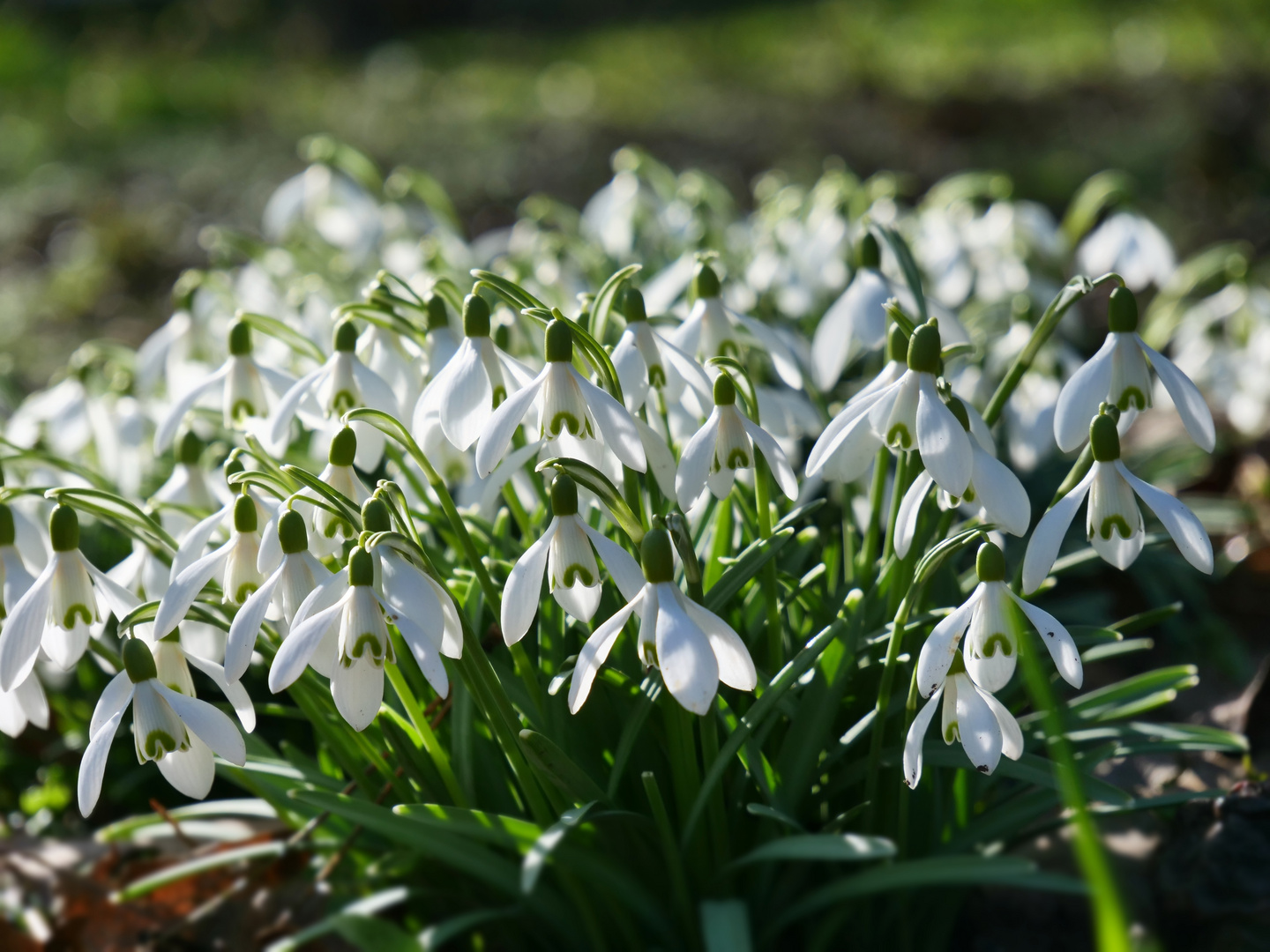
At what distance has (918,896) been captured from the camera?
1.42 meters

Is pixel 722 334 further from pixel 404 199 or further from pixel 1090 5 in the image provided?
pixel 1090 5

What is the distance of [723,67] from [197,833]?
829 centimetres

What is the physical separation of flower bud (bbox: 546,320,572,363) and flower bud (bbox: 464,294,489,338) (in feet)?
0.40

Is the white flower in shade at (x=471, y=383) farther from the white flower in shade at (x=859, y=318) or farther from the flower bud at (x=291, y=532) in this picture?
the white flower in shade at (x=859, y=318)

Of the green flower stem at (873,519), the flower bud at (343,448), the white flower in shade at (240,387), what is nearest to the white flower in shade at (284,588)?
the flower bud at (343,448)

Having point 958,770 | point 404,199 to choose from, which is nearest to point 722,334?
point 958,770

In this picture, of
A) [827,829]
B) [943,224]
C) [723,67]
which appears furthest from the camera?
[723,67]

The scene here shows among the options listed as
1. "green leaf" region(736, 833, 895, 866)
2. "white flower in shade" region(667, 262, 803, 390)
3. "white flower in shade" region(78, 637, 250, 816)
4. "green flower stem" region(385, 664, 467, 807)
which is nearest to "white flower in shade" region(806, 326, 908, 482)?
"white flower in shade" region(667, 262, 803, 390)

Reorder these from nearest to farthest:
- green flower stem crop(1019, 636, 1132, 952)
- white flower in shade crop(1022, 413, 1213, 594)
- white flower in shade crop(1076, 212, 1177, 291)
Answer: green flower stem crop(1019, 636, 1132, 952), white flower in shade crop(1022, 413, 1213, 594), white flower in shade crop(1076, 212, 1177, 291)

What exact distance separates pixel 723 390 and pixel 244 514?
0.50 meters

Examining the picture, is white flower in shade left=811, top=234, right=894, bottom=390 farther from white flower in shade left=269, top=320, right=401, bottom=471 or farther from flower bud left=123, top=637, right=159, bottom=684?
flower bud left=123, top=637, right=159, bottom=684

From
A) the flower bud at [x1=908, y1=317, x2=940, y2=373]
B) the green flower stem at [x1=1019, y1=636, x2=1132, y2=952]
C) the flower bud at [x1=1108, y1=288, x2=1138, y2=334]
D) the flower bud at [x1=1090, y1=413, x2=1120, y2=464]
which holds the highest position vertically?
the flower bud at [x1=1108, y1=288, x2=1138, y2=334]

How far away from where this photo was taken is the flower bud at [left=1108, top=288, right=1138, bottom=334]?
117cm

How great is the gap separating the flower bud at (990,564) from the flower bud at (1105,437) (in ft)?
0.49
